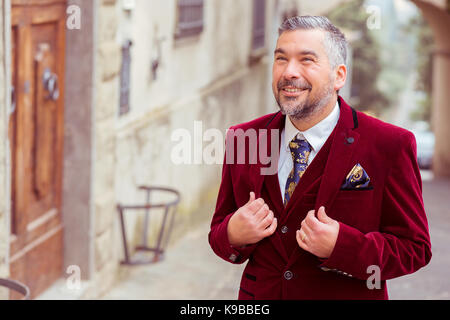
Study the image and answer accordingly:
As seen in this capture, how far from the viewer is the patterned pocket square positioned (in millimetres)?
2178

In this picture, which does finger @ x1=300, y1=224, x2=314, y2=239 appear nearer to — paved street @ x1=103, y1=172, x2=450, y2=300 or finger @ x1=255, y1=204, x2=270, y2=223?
finger @ x1=255, y1=204, x2=270, y2=223

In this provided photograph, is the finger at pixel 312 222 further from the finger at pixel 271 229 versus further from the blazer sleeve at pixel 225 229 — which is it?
the blazer sleeve at pixel 225 229

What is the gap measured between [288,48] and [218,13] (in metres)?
7.20

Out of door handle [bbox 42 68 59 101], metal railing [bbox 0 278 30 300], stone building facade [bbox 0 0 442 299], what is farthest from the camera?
stone building facade [bbox 0 0 442 299]

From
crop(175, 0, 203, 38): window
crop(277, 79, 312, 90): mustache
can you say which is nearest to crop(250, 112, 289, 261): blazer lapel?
crop(277, 79, 312, 90): mustache

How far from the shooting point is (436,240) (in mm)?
7676

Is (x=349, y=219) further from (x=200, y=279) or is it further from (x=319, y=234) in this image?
(x=200, y=279)

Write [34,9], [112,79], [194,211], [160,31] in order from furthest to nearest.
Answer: [194,211], [160,31], [112,79], [34,9]

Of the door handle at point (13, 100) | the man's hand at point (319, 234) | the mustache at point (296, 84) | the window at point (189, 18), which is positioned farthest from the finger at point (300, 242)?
the window at point (189, 18)

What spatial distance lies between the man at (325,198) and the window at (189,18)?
521 centimetres

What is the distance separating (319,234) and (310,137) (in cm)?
31

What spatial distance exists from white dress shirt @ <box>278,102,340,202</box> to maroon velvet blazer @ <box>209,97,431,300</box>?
0.03m
